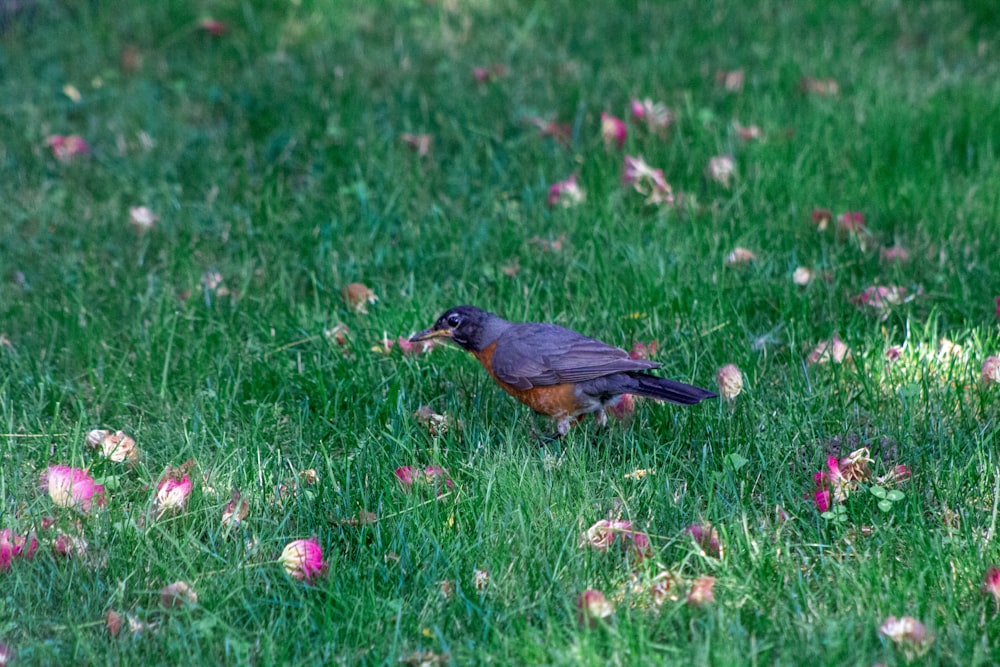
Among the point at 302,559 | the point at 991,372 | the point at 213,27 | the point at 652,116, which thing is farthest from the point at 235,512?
the point at 213,27

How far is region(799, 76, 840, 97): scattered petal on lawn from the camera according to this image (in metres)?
6.77

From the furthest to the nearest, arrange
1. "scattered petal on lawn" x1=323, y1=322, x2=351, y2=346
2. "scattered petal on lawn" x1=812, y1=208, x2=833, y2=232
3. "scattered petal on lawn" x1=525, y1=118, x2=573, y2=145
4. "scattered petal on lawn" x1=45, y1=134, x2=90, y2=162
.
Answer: "scattered petal on lawn" x1=45, y1=134, x2=90, y2=162, "scattered petal on lawn" x1=525, y1=118, x2=573, y2=145, "scattered petal on lawn" x1=812, y1=208, x2=833, y2=232, "scattered petal on lawn" x1=323, y1=322, x2=351, y2=346

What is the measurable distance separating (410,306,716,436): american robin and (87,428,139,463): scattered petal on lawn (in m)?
1.16

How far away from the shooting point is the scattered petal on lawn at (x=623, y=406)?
4223 mm

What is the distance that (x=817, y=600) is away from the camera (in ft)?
9.98

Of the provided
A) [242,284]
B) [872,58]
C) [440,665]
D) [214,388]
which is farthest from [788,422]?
[872,58]

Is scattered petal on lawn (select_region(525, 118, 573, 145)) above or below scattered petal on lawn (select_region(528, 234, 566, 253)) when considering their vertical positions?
above

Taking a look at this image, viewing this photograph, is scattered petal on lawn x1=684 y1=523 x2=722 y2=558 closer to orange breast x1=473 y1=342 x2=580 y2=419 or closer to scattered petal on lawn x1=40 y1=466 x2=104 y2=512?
orange breast x1=473 y1=342 x2=580 y2=419

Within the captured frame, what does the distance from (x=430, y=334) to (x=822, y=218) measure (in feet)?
7.05

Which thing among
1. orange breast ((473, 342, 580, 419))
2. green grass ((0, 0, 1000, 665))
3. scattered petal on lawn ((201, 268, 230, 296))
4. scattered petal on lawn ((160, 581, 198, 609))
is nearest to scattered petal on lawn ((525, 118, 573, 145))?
green grass ((0, 0, 1000, 665))

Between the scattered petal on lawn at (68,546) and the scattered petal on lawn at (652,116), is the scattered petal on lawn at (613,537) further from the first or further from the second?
the scattered petal on lawn at (652,116)

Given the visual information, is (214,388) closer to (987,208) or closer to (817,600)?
(817,600)

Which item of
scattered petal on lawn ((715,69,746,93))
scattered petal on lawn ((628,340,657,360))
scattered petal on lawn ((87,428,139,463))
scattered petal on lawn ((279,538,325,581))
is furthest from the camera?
scattered petal on lawn ((715,69,746,93))

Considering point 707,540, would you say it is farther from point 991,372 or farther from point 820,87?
point 820,87
